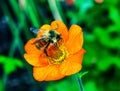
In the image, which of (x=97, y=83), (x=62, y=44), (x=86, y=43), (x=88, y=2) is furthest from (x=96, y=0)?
(x=62, y=44)

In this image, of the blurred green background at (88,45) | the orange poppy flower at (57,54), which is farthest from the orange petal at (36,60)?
the blurred green background at (88,45)

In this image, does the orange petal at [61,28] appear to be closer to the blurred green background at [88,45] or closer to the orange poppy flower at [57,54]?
the orange poppy flower at [57,54]

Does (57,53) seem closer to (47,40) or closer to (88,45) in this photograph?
(47,40)

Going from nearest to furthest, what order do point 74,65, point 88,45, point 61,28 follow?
1. point 74,65
2. point 61,28
3. point 88,45

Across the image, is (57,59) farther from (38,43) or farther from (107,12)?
(107,12)

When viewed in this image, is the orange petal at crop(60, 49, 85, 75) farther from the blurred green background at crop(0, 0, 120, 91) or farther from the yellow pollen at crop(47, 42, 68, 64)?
the blurred green background at crop(0, 0, 120, 91)

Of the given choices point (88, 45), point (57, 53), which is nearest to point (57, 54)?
point (57, 53)
